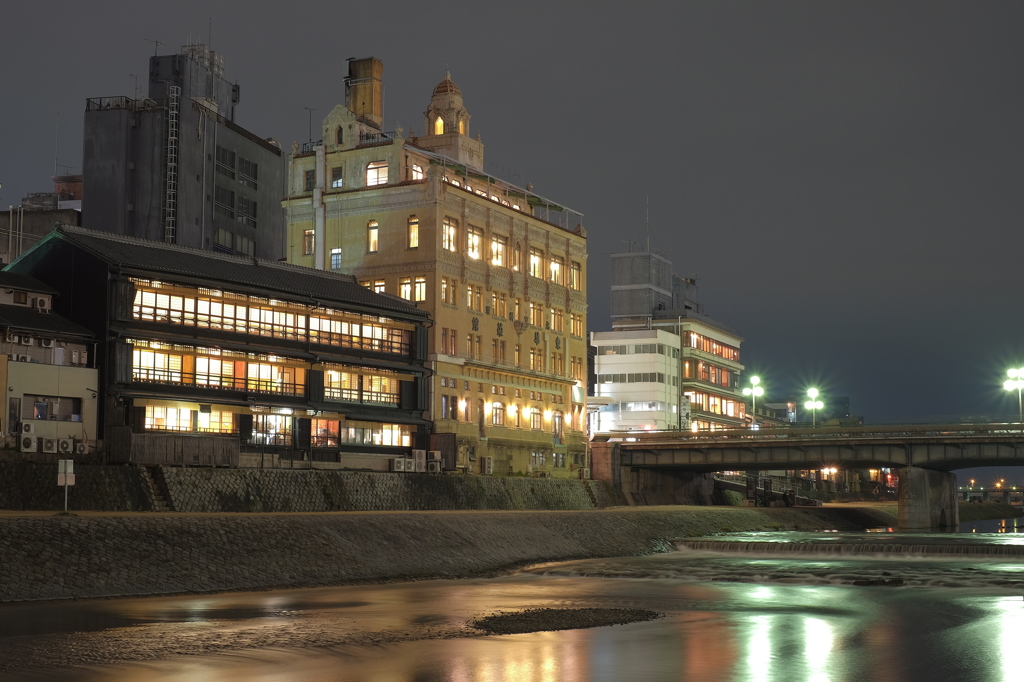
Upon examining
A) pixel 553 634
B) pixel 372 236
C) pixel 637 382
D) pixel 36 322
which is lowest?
pixel 553 634

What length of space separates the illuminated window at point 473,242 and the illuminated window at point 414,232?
17.0ft

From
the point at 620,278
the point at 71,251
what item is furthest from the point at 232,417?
the point at 620,278

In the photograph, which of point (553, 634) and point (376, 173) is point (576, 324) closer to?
point (376, 173)

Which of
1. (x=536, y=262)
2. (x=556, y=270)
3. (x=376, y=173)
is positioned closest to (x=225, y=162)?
(x=376, y=173)

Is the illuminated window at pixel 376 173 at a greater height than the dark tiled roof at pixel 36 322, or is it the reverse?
the illuminated window at pixel 376 173

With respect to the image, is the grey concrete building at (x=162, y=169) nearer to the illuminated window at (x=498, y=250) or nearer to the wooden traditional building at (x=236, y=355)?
the wooden traditional building at (x=236, y=355)

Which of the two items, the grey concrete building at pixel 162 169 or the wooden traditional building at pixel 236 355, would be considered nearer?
the wooden traditional building at pixel 236 355

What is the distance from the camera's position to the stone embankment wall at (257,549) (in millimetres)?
43500

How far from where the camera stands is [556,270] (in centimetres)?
12200

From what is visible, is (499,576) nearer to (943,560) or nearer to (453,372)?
(943,560)

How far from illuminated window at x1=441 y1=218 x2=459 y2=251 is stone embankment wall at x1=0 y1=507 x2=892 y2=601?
3636cm

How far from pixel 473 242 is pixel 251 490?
153ft

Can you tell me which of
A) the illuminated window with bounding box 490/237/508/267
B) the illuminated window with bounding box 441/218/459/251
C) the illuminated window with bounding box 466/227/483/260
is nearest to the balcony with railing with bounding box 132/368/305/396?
the illuminated window with bounding box 441/218/459/251

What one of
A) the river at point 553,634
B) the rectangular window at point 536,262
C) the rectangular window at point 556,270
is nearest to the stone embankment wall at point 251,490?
the river at point 553,634
